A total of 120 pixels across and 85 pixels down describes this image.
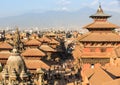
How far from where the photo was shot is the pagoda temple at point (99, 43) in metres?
40.9

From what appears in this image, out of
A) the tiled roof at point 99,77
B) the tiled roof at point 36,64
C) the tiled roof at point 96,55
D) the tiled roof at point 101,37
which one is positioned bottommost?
the tiled roof at point 36,64

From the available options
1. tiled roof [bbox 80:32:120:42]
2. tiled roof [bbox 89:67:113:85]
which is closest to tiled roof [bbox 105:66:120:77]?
tiled roof [bbox 89:67:113:85]

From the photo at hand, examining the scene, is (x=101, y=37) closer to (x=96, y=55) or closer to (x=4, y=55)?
(x=96, y=55)

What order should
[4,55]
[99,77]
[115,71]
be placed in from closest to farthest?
[99,77] < [115,71] < [4,55]

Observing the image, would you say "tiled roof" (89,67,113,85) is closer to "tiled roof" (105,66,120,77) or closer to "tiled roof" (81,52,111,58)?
"tiled roof" (105,66,120,77)

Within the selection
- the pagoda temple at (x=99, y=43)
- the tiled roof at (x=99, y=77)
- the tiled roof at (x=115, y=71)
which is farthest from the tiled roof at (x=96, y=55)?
the tiled roof at (x=99, y=77)

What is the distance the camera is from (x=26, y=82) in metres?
27.8

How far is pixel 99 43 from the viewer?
136 feet

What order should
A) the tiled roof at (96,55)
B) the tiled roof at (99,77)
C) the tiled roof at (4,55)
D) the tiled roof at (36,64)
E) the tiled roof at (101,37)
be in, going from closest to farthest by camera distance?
the tiled roof at (99,77), the tiled roof at (96,55), the tiled roof at (101,37), the tiled roof at (36,64), the tiled roof at (4,55)

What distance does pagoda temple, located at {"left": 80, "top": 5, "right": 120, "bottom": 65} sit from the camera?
40.9m

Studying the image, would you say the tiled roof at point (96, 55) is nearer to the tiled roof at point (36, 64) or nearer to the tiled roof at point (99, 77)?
the tiled roof at point (36, 64)

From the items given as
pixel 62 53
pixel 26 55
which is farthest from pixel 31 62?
pixel 62 53

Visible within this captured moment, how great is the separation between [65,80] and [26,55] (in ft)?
18.0

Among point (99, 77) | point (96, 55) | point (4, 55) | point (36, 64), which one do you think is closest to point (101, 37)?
point (96, 55)
